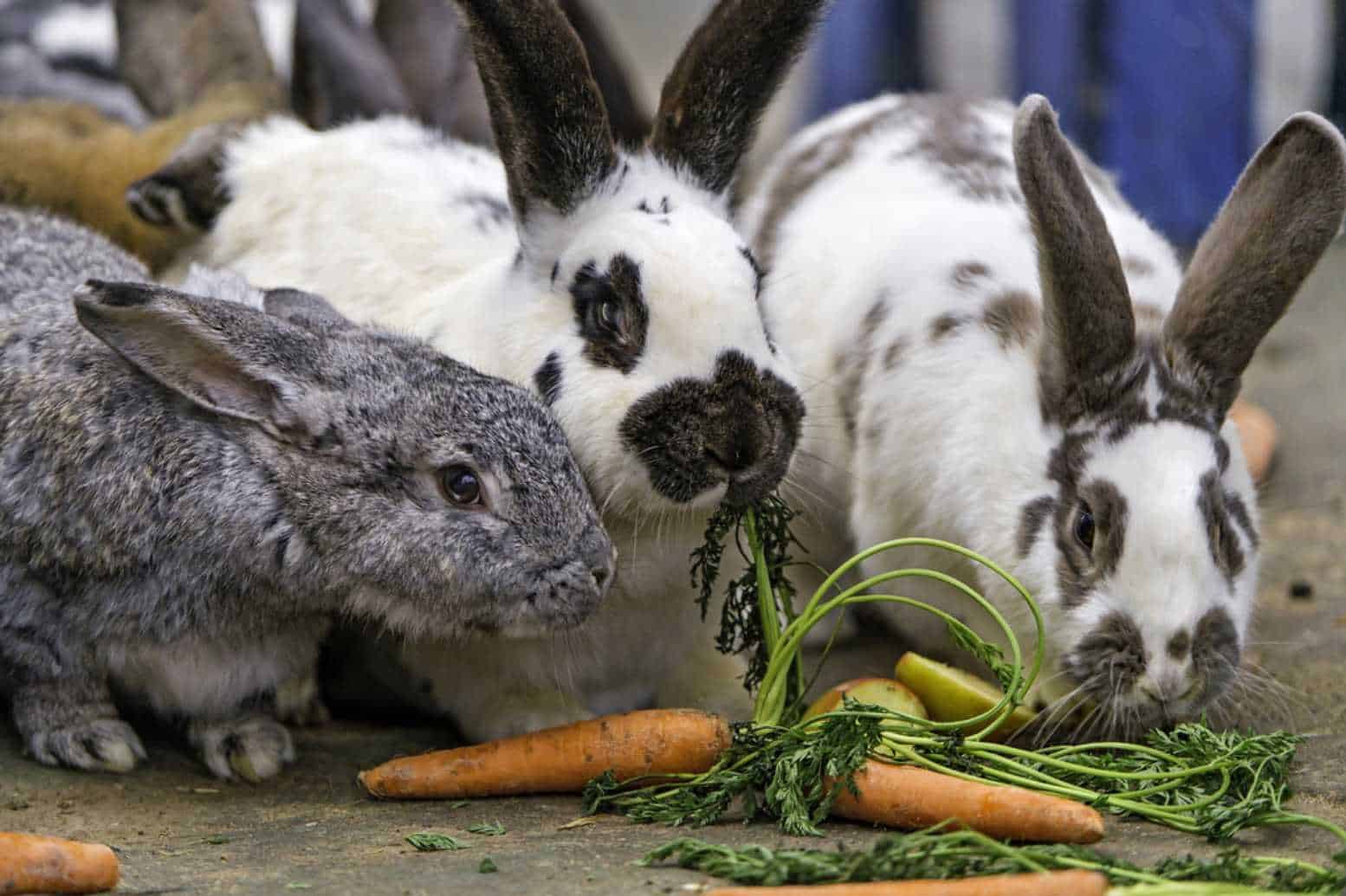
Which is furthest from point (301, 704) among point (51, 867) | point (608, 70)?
point (608, 70)

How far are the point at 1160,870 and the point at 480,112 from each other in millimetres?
4017

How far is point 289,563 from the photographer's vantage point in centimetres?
358

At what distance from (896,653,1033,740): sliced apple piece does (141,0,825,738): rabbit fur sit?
0.47 m

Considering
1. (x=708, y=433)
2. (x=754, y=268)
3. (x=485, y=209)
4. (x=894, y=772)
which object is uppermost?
(x=485, y=209)

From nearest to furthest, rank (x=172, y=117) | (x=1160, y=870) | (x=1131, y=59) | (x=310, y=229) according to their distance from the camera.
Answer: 1. (x=1160, y=870)
2. (x=310, y=229)
3. (x=172, y=117)
4. (x=1131, y=59)

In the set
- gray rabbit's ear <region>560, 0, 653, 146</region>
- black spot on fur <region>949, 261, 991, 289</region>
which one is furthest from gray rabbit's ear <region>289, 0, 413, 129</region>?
black spot on fur <region>949, 261, 991, 289</region>

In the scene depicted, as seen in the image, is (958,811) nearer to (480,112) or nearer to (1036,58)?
(480,112)

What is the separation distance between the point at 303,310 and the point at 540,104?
756 millimetres

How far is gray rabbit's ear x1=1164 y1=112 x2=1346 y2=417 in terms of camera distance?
3848 mm

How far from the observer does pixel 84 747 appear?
12.3 ft

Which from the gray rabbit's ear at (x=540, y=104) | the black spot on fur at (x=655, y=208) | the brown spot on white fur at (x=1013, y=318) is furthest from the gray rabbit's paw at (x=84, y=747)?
the brown spot on white fur at (x=1013, y=318)

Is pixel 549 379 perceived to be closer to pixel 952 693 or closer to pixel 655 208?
pixel 655 208

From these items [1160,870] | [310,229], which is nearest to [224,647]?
[310,229]

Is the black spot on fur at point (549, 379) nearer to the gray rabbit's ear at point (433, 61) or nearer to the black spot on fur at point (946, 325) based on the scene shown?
the black spot on fur at point (946, 325)
